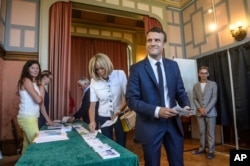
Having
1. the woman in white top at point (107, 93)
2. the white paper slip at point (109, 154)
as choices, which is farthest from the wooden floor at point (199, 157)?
the white paper slip at point (109, 154)

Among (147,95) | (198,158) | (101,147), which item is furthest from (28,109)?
(198,158)

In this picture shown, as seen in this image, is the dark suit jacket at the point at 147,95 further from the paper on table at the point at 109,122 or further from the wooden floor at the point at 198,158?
the wooden floor at the point at 198,158

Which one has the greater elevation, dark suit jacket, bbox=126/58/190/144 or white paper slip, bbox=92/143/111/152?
dark suit jacket, bbox=126/58/190/144

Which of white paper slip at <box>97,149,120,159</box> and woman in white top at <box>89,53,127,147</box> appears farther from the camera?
woman in white top at <box>89,53,127,147</box>

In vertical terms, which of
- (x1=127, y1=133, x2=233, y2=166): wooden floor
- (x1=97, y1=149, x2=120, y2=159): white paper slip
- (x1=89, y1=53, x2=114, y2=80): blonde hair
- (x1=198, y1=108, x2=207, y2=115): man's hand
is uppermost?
(x1=89, y1=53, x2=114, y2=80): blonde hair

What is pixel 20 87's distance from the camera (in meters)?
1.95

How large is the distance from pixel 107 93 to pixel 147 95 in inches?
22.0

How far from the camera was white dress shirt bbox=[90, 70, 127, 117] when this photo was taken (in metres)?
1.78

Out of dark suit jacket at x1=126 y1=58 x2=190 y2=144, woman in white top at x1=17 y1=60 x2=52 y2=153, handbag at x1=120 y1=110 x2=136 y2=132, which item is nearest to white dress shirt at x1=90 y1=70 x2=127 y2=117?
handbag at x1=120 y1=110 x2=136 y2=132

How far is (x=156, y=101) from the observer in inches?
51.8

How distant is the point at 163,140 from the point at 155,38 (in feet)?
2.32

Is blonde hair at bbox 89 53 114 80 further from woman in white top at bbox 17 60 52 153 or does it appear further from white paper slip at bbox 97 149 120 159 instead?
white paper slip at bbox 97 149 120 159

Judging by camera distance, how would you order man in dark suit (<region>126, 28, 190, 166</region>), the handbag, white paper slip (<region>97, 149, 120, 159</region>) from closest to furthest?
white paper slip (<region>97, 149, 120, 159</region>), man in dark suit (<region>126, 28, 190, 166</region>), the handbag

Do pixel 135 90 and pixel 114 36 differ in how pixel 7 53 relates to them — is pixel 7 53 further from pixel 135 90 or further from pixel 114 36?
pixel 114 36
